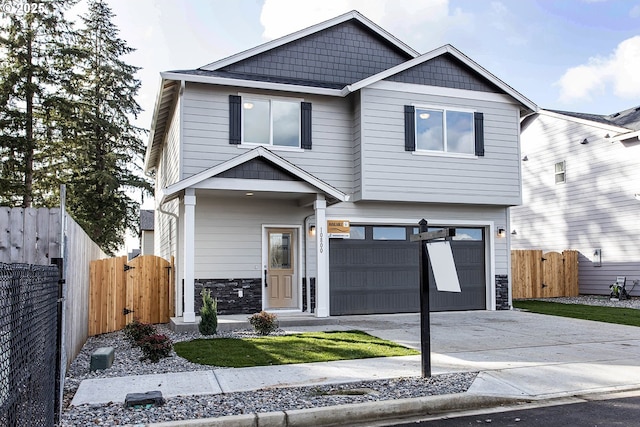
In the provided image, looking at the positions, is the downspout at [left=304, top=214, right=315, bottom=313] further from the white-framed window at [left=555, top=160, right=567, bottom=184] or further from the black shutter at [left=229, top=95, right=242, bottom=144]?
the white-framed window at [left=555, top=160, right=567, bottom=184]

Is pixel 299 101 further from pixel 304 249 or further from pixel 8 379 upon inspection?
pixel 8 379

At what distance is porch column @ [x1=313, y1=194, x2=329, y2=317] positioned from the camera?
40.0 ft

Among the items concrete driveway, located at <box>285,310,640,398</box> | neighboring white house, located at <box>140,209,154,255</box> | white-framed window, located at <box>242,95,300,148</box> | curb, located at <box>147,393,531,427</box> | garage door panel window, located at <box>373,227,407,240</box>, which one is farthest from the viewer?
neighboring white house, located at <box>140,209,154,255</box>

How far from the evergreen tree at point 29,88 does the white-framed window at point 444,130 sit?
13.6 meters

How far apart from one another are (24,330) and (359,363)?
17.0 ft

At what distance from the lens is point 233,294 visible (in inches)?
511

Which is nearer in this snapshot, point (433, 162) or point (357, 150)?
point (357, 150)

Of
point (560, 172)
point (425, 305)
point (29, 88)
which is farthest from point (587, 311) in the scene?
point (29, 88)

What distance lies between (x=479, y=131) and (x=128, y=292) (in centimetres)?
976

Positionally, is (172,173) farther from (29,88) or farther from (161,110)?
(29,88)

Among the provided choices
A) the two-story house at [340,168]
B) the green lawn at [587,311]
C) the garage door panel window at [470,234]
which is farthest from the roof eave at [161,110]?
the green lawn at [587,311]

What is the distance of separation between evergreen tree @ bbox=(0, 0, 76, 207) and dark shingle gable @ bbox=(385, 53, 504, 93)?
13316 mm

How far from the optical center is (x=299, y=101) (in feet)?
45.2

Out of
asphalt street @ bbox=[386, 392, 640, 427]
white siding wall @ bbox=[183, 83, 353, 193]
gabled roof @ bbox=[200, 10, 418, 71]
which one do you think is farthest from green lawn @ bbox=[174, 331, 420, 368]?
gabled roof @ bbox=[200, 10, 418, 71]
